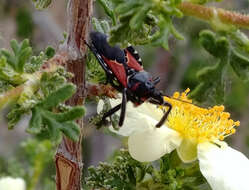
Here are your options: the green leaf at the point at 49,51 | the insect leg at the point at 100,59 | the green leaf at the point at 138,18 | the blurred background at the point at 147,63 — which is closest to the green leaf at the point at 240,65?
the green leaf at the point at 138,18

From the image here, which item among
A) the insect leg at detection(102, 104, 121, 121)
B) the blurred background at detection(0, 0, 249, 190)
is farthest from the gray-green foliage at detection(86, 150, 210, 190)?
the blurred background at detection(0, 0, 249, 190)

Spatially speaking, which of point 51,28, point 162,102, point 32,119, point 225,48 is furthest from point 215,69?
point 51,28

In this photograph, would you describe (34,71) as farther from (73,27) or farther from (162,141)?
(162,141)

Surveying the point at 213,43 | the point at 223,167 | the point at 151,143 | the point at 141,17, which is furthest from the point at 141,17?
the point at 223,167

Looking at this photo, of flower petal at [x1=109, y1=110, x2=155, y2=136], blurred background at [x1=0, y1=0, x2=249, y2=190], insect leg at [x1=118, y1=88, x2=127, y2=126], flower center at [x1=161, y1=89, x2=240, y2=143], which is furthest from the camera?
blurred background at [x1=0, y1=0, x2=249, y2=190]

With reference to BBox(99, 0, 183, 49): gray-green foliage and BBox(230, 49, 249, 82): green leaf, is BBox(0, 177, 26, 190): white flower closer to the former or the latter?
BBox(99, 0, 183, 49): gray-green foliage

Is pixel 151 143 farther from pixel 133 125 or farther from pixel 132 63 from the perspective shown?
pixel 132 63
